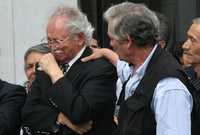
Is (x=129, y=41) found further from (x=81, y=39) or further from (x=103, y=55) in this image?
(x=103, y=55)

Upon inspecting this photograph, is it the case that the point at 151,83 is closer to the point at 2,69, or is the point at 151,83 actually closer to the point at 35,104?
the point at 35,104

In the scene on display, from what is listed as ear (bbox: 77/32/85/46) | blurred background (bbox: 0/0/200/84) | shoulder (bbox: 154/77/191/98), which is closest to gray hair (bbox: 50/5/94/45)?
ear (bbox: 77/32/85/46)

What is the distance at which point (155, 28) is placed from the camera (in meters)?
4.07

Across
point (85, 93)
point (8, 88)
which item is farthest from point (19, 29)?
point (85, 93)

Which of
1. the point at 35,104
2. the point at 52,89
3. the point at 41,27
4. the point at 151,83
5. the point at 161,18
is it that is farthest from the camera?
the point at 41,27

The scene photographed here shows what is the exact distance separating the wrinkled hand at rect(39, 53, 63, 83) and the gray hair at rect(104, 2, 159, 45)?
0.55 meters

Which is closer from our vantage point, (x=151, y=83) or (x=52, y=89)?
(x=151, y=83)

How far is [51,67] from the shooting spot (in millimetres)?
4484

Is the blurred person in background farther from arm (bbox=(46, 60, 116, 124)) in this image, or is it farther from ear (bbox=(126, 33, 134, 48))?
ear (bbox=(126, 33, 134, 48))

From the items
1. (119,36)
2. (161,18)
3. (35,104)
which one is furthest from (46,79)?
(161,18)

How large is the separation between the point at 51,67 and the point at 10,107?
1.81 ft

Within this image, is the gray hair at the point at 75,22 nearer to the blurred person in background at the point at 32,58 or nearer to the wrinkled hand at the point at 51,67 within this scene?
the wrinkled hand at the point at 51,67

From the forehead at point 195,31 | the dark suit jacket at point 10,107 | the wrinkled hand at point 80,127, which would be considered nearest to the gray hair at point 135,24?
the wrinkled hand at point 80,127

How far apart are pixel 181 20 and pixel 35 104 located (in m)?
4.30
